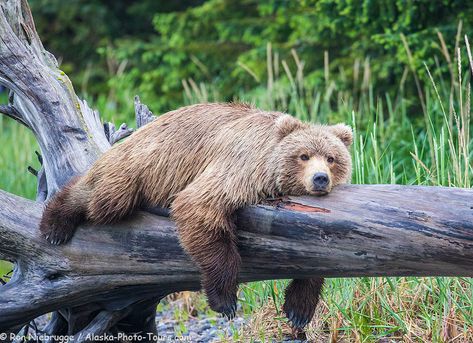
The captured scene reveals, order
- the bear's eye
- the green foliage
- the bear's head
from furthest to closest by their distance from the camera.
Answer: the green foliage → the bear's eye → the bear's head

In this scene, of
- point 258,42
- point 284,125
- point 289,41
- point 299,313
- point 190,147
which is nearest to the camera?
point 284,125

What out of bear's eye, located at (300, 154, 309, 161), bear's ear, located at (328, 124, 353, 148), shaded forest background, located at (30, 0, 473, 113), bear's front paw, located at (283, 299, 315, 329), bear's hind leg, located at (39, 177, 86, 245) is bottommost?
bear's front paw, located at (283, 299, 315, 329)

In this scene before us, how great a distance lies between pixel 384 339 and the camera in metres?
4.92

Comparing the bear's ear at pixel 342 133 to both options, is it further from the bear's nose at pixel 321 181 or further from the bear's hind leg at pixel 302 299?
the bear's hind leg at pixel 302 299

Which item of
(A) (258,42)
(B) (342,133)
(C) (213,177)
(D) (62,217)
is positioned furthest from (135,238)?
(A) (258,42)

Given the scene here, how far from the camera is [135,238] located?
4172 mm

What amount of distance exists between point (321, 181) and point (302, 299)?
85cm

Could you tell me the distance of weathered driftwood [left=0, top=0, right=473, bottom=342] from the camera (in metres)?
3.68

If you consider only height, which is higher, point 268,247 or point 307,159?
point 307,159

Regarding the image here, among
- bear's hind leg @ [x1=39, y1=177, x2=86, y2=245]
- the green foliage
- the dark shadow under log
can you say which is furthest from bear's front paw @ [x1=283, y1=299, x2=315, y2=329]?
the green foliage

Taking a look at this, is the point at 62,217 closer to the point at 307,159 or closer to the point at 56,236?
the point at 56,236

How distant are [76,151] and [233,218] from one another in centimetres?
143

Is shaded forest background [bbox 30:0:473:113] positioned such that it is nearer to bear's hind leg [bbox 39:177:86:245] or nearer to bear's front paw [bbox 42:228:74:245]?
bear's hind leg [bbox 39:177:86:245]

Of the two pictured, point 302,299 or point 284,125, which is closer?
point 284,125
